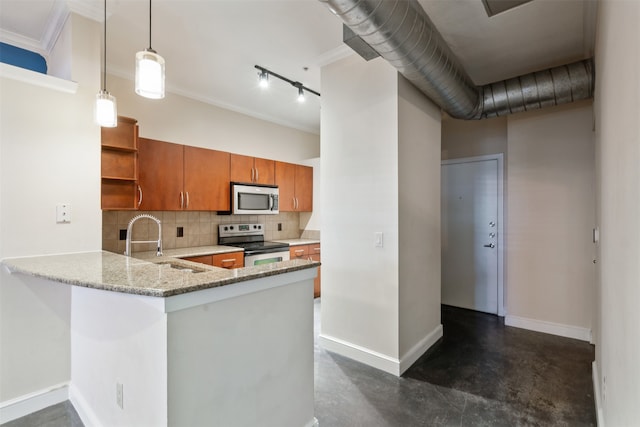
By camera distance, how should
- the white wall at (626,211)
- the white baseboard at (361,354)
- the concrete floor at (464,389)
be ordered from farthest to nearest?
the white baseboard at (361,354), the concrete floor at (464,389), the white wall at (626,211)

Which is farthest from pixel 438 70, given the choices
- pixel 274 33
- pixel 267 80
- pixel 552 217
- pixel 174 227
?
pixel 174 227

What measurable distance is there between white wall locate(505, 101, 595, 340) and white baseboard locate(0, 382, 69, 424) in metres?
4.23

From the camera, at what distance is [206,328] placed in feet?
4.35

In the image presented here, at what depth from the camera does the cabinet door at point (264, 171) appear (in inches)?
166

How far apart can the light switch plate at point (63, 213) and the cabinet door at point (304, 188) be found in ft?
9.75

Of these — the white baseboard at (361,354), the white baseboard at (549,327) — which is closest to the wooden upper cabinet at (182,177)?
the white baseboard at (361,354)

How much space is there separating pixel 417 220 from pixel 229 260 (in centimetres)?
212

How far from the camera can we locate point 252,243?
430 centimetres

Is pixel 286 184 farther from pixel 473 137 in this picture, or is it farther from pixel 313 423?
pixel 313 423

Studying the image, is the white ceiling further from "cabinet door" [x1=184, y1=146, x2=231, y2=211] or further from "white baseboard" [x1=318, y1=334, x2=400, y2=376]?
"white baseboard" [x1=318, y1=334, x2=400, y2=376]

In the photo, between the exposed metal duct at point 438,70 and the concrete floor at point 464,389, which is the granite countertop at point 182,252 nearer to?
the concrete floor at point 464,389

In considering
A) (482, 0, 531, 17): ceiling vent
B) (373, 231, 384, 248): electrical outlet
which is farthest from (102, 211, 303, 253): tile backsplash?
(482, 0, 531, 17): ceiling vent

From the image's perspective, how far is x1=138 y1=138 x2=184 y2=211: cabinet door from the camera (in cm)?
316

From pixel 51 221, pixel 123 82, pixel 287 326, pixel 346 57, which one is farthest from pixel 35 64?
pixel 287 326
